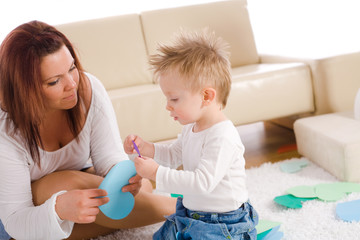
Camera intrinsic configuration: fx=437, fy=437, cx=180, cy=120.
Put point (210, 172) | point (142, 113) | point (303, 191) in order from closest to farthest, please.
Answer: point (210, 172)
point (303, 191)
point (142, 113)

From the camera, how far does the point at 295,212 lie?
1604mm


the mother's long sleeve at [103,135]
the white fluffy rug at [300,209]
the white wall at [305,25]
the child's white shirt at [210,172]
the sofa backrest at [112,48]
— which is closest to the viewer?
the child's white shirt at [210,172]

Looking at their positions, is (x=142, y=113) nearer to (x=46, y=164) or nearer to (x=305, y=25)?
(x=46, y=164)

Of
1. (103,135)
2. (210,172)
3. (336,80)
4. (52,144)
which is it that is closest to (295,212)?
(210,172)

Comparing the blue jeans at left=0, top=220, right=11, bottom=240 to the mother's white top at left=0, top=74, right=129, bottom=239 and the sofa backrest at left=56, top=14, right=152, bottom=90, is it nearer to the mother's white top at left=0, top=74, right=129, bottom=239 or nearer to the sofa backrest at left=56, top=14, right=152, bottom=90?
the mother's white top at left=0, top=74, right=129, bottom=239

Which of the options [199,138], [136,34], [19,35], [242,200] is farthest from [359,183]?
[136,34]

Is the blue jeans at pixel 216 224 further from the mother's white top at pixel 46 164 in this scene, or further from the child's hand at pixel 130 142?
the mother's white top at pixel 46 164

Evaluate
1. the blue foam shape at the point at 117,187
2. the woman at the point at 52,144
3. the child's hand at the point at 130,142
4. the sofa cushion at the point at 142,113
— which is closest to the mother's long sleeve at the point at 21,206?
the woman at the point at 52,144

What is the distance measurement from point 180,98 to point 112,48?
1650mm

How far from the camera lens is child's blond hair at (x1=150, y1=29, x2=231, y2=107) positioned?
44.9 inches

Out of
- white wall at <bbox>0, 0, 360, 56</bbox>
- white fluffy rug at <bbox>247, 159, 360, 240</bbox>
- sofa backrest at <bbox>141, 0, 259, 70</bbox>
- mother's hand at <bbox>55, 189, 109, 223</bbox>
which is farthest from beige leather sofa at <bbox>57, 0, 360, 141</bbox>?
mother's hand at <bbox>55, 189, 109, 223</bbox>

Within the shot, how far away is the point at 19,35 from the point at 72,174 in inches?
18.9

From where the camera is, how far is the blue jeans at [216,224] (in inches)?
46.5

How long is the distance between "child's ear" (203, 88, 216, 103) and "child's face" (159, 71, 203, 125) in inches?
0.5
